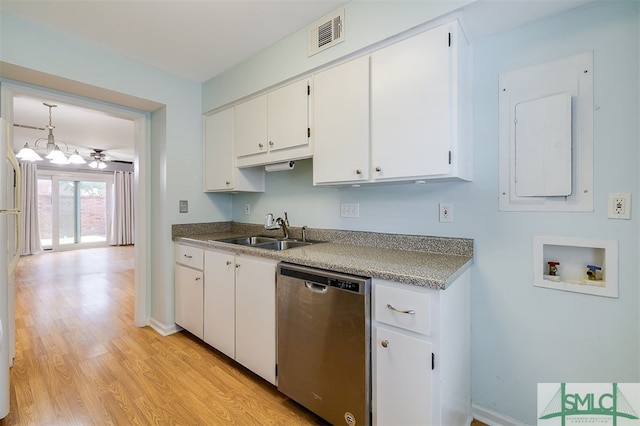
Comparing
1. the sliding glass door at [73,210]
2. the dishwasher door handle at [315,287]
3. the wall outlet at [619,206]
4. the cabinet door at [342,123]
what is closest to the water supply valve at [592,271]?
the wall outlet at [619,206]

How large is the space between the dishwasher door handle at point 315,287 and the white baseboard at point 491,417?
1.14 meters

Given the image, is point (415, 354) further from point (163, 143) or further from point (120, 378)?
point (163, 143)

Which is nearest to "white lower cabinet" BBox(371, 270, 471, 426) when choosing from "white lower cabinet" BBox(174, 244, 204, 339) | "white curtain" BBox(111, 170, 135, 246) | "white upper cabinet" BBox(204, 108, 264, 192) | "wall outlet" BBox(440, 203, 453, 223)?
"wall outlet" BBox(440, 203, 453, 223)

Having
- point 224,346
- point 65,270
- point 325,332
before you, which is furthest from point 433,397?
point 65,270

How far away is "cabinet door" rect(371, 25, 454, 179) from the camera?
4.57ft

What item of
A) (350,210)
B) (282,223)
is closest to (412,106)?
(350,210)

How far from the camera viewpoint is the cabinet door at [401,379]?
1163mm

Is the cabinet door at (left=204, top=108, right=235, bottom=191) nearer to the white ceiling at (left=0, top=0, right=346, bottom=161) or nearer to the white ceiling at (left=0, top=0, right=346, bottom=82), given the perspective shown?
the white ceiling at (left=0, top=0, right=346, bottom=161)

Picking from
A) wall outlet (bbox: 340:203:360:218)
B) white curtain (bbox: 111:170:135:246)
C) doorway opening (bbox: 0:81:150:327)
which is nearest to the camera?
wall outlet (bbox: 340:203:360:218)

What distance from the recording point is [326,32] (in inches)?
71.3

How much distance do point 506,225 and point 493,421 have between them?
1.09 metres

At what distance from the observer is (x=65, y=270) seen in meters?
5.10

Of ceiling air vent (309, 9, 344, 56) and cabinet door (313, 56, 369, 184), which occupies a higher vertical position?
ceiling air vent (309, 9, 344, 56)

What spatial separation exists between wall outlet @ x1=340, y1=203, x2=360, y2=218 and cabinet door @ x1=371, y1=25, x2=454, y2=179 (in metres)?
0.49
